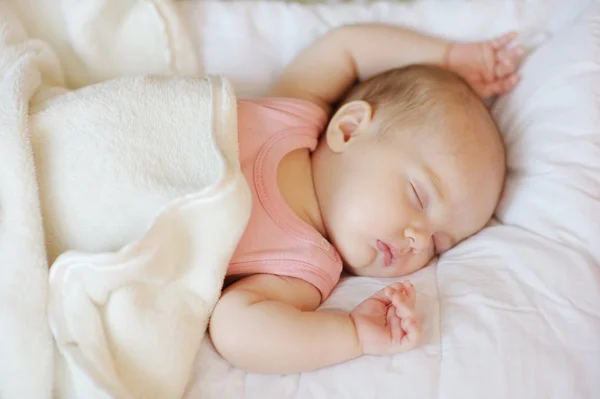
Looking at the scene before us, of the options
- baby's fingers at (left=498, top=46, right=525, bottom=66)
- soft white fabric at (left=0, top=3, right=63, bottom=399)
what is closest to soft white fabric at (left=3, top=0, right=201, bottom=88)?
soft white fabric at (left=0, top=3, right=63, bottom=399)

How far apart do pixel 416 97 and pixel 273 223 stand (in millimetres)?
313

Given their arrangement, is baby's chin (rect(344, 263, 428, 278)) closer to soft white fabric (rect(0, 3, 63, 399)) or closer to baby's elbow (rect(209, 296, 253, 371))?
baby's elbow (rect(209, 296, 253, 371))

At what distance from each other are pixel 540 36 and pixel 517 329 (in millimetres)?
607

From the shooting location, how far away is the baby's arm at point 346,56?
1.19m

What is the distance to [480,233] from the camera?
1040 millimetres

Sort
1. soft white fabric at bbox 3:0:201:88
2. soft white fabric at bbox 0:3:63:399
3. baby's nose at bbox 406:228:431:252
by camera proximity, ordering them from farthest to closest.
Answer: soft white fabric at bbox 3:0:201:88 → baby's nose at bbox 406:228:431:252 → soft white fabric at bbox 0:3:63:399


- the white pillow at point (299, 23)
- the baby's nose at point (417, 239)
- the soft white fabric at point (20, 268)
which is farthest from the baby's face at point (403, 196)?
the soft white fabric at point (20, 268)

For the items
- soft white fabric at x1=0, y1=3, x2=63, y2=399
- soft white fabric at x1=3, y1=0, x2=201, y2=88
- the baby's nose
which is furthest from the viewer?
soft white fabric at x1=3, y1=0, x2=201, y2=88

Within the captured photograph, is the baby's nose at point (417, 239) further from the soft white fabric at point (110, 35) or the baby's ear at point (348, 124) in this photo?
the soft white fabric at point (110, 35)

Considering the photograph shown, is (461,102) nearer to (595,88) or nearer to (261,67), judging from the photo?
(595,88)

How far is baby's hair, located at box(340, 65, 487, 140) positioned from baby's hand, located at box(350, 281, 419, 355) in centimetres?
27

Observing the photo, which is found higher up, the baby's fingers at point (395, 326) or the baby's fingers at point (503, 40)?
the baby's fingers at point (503, 40)

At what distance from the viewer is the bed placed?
2.67 feet

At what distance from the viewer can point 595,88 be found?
1030 mm
